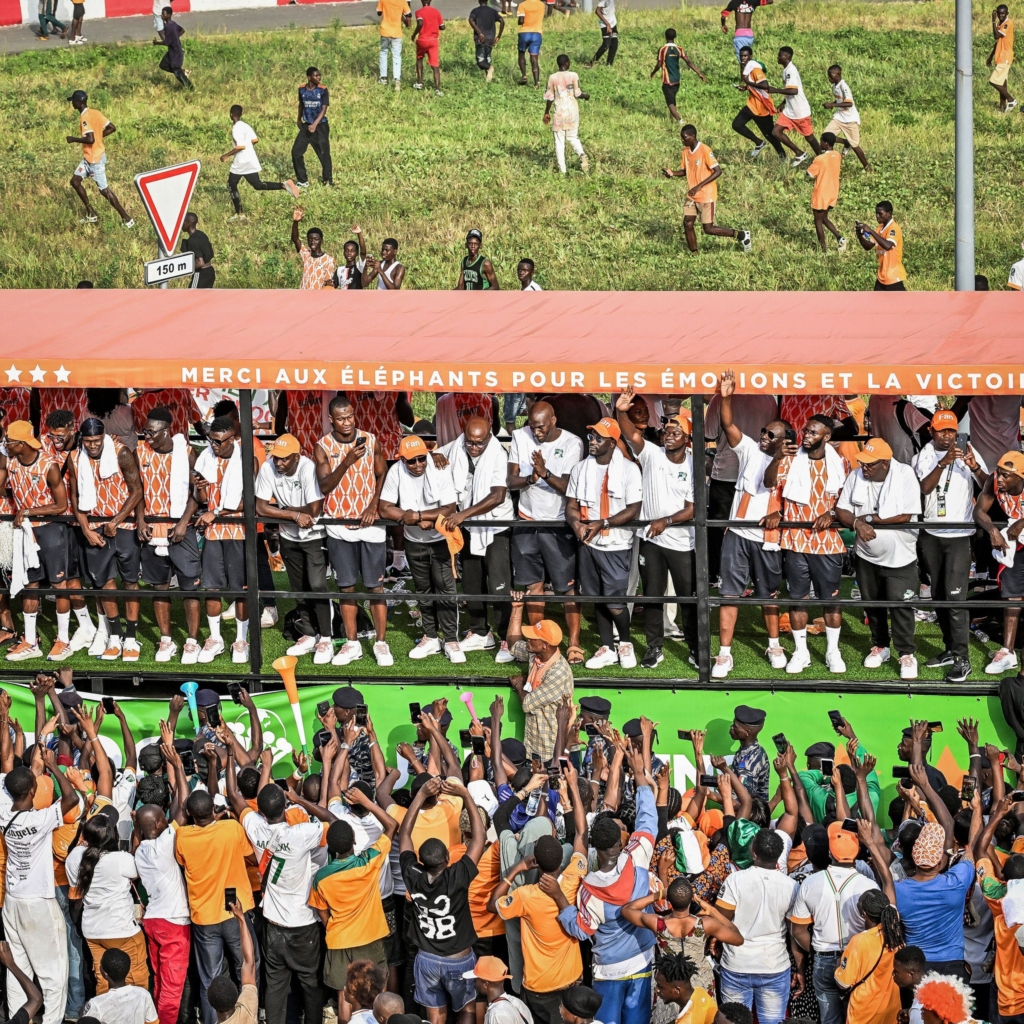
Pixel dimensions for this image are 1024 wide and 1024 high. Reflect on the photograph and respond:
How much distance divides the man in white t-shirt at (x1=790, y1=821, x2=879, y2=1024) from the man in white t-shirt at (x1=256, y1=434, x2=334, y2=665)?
12.9ft

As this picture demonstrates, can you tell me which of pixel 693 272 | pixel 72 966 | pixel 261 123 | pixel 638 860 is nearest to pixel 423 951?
pixel 638 860

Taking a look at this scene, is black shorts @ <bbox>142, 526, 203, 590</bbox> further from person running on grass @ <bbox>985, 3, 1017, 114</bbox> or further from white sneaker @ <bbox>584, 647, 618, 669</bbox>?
person running on grass @ <bbox>985, 3, 1017, 114</bbox>

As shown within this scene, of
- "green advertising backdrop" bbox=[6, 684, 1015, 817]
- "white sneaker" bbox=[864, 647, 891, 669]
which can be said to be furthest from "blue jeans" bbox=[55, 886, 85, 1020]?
"white sneaker" bbox=[864, 647, 891, 669]

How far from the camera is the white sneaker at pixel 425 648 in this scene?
1142 centimetres

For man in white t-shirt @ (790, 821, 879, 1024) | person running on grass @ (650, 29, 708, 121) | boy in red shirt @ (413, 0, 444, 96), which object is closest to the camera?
man in white t-shirt @ (790, 821, 879, 1024)

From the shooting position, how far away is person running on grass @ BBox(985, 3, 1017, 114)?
2662cm

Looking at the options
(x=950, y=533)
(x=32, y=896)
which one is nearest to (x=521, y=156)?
(x=950, y=533)

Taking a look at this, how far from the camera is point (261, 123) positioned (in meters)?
29.0

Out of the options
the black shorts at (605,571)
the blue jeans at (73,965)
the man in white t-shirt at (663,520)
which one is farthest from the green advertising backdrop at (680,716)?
the blue jeans at (73,965)

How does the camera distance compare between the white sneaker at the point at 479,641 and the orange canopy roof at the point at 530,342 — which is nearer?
the orange canopy roof at the point at 530,342

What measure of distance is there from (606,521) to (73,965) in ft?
13.9

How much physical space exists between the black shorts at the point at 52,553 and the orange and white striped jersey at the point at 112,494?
281 millimetres

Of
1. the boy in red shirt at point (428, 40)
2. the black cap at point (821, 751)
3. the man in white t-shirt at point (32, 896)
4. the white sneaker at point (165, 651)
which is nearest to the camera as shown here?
the man in white t-shirt at point (32, 896)

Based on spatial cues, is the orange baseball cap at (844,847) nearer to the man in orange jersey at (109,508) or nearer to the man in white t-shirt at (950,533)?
the man in white t-shirt at (950,533)
